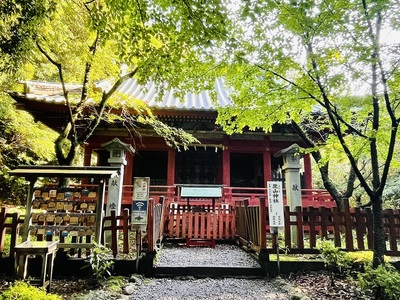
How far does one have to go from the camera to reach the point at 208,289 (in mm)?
4156

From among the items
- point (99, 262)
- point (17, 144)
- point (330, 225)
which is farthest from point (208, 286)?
point (17, 144)

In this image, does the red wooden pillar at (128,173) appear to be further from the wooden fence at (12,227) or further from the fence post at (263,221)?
the fence post at (263,221)

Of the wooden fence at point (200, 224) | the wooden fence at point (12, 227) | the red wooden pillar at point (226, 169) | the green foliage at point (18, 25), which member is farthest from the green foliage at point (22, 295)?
the red wooden pillar at point (226, 169)

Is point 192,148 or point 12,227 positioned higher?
point 192,148

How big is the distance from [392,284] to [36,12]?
574 cm

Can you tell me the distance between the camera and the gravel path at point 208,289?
3820 mm

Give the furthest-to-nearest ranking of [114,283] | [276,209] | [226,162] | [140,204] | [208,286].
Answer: [226,162], [140,204], [276,209], [208,286], [114,283]

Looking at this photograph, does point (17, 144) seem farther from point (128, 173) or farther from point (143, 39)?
point (143, 39)

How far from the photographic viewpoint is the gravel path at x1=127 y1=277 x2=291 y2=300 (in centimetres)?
382

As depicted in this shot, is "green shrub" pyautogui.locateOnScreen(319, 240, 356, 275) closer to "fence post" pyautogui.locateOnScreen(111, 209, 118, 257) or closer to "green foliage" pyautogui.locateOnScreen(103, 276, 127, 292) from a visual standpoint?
"green foliage" pyautogui.locateOnScreen(103, 276, 127, 292)

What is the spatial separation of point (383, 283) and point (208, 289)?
7.86 feet

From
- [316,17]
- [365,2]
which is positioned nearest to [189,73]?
[316,17]

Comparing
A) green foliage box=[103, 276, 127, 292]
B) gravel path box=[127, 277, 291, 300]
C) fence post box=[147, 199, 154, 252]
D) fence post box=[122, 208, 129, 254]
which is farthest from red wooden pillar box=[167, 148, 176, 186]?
green foliage box=[103, 276, 127, 292]

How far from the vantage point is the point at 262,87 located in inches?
179
